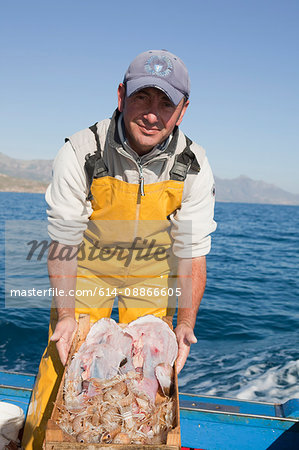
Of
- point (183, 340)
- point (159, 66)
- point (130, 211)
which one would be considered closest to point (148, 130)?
point (159, 66)

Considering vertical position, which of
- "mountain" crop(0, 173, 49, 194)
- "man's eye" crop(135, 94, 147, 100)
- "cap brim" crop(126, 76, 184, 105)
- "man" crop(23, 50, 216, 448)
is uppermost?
"cap brim" crop(126, 76, 184, 105)

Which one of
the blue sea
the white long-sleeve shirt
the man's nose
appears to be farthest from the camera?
the blue sea

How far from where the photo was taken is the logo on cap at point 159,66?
9.73 feet

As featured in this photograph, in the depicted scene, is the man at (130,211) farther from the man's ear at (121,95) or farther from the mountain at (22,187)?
the mountain at (22,187)

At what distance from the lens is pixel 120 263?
3.66 m

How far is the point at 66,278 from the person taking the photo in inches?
129

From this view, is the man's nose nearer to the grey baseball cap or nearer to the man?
the man

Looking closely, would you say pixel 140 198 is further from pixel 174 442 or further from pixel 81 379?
pixel 174 442

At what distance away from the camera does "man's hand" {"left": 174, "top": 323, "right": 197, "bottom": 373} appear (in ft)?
9.72

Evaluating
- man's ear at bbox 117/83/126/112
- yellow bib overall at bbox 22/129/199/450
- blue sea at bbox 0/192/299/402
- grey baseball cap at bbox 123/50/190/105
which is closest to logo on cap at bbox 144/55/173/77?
grey baseball cap at bbox 123/50/190/105

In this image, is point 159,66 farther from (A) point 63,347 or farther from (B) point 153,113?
(A) point 63,347

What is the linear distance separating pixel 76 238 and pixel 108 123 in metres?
0.97

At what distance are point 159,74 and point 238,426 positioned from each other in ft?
9.35

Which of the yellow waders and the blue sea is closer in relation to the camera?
the yellow waders
